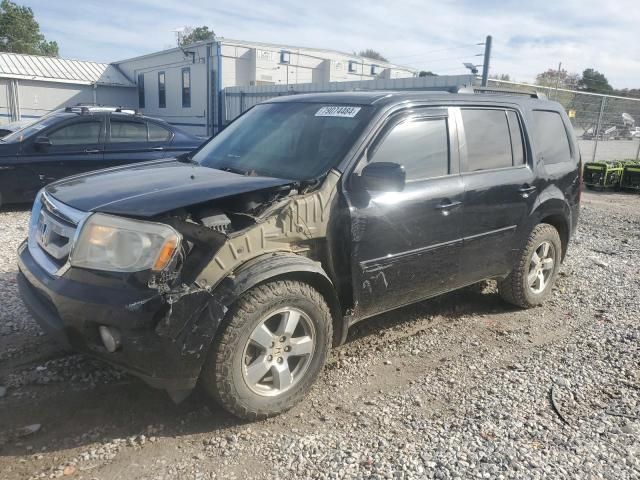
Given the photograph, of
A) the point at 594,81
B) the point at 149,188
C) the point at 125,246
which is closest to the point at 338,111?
the point at 149,188

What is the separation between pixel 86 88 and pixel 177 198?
104 ft

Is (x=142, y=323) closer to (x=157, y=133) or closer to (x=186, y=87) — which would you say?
(x=157, y=133)

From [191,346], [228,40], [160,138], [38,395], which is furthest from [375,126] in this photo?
[228,40]

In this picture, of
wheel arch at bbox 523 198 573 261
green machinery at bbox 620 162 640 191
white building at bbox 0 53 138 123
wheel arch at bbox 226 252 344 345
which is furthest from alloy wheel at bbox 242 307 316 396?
white building at bbox 0 53 138 123

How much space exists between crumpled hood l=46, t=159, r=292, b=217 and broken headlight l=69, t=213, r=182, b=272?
0.25 ft

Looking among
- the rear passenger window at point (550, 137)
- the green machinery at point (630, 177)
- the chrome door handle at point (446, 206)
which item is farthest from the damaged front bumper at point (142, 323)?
the green machinery at point (630, 177)

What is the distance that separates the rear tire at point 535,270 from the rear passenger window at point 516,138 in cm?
70

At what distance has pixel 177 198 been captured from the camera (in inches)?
112

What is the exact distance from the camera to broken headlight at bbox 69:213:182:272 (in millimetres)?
2652

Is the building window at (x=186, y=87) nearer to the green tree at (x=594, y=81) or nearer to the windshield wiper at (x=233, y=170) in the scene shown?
the windshield wiper at (x=233, y=170)

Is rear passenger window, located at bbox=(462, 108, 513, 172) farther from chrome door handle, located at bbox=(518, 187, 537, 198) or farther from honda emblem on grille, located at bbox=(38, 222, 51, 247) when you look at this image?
honda emblem on grille, located at bbox=(38, 222, 51, 247)

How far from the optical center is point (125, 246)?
2.68 m

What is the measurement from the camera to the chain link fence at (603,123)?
15.9m

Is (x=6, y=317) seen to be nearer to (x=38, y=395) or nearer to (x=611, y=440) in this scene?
(x=38, y=395)
